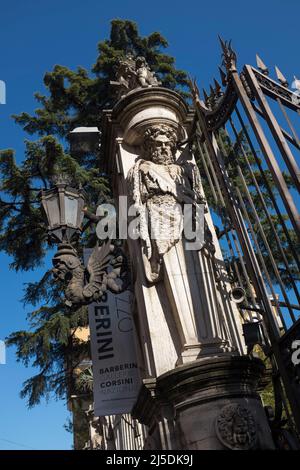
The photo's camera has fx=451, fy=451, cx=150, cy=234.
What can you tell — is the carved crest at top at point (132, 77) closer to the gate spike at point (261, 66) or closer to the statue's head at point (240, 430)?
the gate spike at point (261, 66)

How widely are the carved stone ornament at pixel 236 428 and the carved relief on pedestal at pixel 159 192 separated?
5.17ft

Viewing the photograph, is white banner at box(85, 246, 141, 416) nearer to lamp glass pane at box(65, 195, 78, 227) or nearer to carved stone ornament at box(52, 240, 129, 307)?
carved stone ornament at box(52, 240, 129, 307)

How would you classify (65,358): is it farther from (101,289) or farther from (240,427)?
(240,427)

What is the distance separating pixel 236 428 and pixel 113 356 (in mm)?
2278

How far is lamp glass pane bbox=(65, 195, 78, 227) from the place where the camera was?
15.8 ft

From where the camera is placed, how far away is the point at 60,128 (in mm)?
15523

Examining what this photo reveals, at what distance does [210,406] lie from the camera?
148 inches

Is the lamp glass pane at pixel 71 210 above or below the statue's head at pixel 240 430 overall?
above

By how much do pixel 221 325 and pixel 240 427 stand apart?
3.72 feet

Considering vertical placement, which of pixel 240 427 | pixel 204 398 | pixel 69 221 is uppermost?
pixel 69 221

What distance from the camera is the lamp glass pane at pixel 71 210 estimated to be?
4.80m

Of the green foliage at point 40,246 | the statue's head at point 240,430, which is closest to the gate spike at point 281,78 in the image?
the statue's head at point 240,430

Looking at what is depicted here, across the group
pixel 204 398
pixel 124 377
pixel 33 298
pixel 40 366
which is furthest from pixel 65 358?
pixel 204 398

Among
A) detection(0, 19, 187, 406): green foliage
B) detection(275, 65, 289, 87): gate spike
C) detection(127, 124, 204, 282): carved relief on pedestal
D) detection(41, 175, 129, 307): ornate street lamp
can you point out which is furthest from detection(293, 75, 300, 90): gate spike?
detection(0, 19, 187, 406): green foliage
